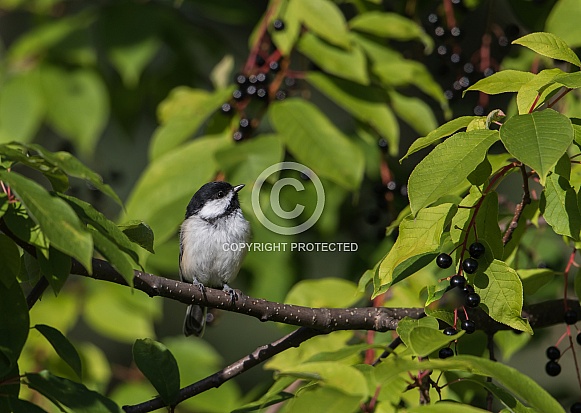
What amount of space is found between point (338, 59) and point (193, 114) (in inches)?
28.2

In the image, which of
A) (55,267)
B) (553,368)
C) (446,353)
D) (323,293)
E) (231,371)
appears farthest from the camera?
(323,293)

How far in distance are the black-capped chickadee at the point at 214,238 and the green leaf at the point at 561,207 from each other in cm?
194

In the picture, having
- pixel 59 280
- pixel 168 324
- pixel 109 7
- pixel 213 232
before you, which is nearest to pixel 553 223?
pixel 59 280

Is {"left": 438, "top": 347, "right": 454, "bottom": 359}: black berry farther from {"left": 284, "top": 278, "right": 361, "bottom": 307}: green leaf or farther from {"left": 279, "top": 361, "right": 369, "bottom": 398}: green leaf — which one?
{"left": 284, "top": 278, "right": 361, "bottom": 307}: green leaf

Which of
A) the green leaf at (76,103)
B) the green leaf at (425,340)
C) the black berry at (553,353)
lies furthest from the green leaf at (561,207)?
the green leaf at (76,103)

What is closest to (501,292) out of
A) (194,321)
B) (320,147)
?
(320,147)

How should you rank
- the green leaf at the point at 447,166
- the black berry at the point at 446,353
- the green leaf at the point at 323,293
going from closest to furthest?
the green leaf at the point at 447,166, the black berry at the point at 446,353, the green leaf at the point at 323,293

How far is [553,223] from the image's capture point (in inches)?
85.6

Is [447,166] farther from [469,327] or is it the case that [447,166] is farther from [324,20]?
[324,20]

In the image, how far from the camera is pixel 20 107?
436 cm

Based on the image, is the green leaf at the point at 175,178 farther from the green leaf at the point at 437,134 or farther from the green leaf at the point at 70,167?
the green leaf at the point at 437,134

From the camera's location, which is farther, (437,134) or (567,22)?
(567,22)

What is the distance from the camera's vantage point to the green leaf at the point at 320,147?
3471 mm

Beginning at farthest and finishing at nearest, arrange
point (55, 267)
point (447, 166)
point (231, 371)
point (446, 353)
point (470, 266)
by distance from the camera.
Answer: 1. point (231, 371)
2. point (446, 353)
3. point (470, 266)
4. point (55, 267)
5. point (447, 166)
